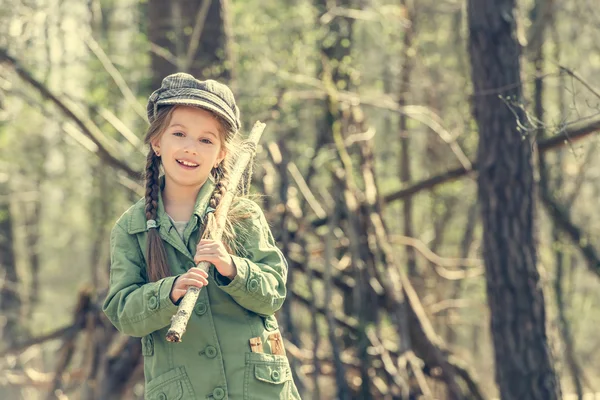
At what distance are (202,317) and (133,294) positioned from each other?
22cm

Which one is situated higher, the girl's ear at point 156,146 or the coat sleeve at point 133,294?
the girl's ear at point 156,146

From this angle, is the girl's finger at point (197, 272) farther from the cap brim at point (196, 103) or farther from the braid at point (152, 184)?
the cap brim at point (196, 103)

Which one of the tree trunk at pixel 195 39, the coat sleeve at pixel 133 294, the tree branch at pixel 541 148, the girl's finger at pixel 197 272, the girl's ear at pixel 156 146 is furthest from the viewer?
the tree trunk at pixel 195 39

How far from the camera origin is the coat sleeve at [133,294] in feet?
9.99

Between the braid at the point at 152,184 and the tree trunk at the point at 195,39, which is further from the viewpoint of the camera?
the tree trunk at the point at 195,39

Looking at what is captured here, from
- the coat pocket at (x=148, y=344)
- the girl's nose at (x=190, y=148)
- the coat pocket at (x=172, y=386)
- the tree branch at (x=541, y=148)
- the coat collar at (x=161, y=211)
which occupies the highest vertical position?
the tree branch at (x=541, y=148)

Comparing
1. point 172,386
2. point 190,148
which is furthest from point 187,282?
point 190,148

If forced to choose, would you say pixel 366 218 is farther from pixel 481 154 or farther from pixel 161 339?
pixel 161 339

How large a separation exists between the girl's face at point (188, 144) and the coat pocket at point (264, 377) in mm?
597

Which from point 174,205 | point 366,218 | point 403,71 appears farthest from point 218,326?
point 403,71

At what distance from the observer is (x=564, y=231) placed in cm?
751

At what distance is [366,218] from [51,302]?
13.1m

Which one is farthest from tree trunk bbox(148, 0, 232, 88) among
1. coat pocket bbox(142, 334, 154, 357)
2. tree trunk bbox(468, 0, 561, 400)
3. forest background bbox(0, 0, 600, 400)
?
coat pocket bbox(142, 334, 154, 357)

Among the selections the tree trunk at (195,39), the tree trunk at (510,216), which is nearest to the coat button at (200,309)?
the tree trunk at (510,216)
